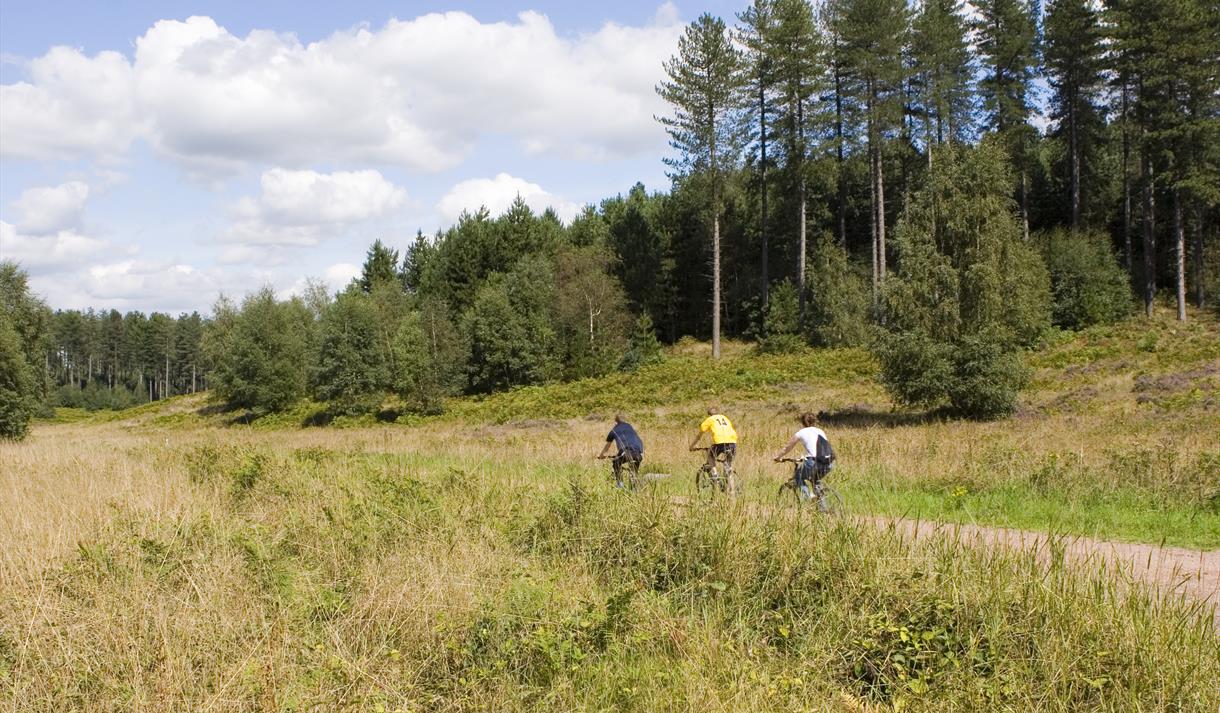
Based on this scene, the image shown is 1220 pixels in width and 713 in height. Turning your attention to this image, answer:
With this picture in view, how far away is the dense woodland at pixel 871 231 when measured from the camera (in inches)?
969

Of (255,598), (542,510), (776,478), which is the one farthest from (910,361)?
(255,598)

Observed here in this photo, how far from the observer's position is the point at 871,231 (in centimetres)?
4322

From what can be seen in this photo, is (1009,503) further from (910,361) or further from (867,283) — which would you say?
(867,283)

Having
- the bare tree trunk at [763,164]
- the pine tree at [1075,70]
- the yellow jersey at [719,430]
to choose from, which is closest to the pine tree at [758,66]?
the bare tree trunk at [763,164]

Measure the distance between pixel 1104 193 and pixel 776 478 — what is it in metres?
47.0

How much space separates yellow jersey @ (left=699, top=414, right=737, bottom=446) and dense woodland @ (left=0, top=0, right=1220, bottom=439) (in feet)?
46.5

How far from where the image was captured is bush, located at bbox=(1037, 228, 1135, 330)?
3822 cm

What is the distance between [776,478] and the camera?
44.2 feet

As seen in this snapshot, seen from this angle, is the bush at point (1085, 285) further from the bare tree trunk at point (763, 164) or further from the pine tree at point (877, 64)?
the bare tree trunk at point (763, 164)

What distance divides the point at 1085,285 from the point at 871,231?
1069 cm

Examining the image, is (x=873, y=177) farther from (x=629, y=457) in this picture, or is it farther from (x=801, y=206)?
(x=629, y=457)

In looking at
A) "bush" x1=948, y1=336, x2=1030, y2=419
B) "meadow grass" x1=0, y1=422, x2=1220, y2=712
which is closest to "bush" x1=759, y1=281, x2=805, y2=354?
"bush" x1=948, y1=336, x2=1030, y2=419

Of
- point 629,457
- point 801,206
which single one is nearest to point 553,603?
point 629,457

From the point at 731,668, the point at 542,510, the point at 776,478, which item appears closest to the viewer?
the point at 731,668
